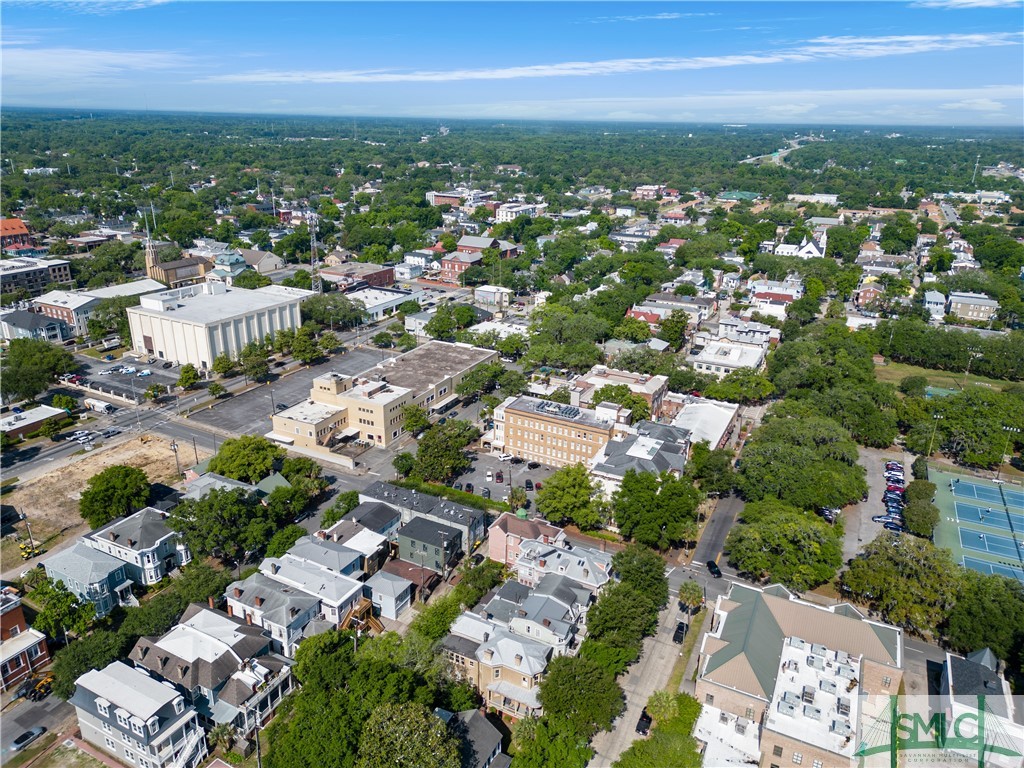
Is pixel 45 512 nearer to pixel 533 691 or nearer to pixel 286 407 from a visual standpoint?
pixel 286 407

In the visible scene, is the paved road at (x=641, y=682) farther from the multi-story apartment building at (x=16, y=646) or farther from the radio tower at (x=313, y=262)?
the radio tower at (x=313, y=262)

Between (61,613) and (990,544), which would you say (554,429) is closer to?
(990,544)

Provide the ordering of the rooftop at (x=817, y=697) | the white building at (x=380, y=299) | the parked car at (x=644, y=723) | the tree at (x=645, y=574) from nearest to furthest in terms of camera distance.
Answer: the rooftop at (x=817, y=697) < the parked car at (x=644, y=723) < the tree at (x=645, y=574) < the white building at (x=380, y=299)

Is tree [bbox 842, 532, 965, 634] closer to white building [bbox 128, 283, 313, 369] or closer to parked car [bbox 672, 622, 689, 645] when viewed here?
parked car [bbox 672, 622, 689, 645]

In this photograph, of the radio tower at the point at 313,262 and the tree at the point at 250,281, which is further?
the radio tower at the point at 313,262

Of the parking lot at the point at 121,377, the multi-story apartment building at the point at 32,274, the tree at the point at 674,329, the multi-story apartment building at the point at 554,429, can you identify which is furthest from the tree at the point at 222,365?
the tree at the point at 674,329

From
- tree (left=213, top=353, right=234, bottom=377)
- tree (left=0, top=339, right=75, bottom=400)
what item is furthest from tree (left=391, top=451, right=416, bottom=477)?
tree (left=0, top=339, right=75, bottom=400)

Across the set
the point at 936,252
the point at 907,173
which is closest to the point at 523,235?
the point at 936,252
